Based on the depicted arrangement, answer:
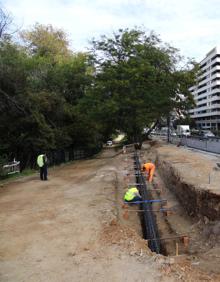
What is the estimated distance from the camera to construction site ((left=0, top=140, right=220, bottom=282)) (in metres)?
5.73

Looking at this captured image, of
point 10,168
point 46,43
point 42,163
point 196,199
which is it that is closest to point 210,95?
point 46,43

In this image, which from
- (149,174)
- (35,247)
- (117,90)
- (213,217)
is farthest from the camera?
(117,90)

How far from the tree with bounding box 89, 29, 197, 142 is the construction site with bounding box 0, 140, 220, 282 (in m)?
14.3

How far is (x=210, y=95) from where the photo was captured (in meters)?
89.1

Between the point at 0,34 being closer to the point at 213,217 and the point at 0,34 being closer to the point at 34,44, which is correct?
the point at 213,217

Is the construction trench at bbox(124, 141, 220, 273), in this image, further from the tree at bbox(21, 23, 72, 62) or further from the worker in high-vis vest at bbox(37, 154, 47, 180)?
the tree at bbox(21, 23, 72, 62)

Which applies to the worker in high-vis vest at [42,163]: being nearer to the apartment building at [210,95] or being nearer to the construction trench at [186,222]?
the construction trench at [186,222]

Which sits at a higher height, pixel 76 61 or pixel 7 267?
pixel 76 61

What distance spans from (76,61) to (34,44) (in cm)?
970

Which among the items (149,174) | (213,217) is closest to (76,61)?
(149,174)

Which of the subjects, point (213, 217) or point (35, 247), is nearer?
point (35, 247)

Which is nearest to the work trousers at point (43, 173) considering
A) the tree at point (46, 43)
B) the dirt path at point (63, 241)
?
the dirt path at point (63, 241)

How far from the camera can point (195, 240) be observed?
887 cm

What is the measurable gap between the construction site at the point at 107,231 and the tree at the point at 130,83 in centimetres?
1431
